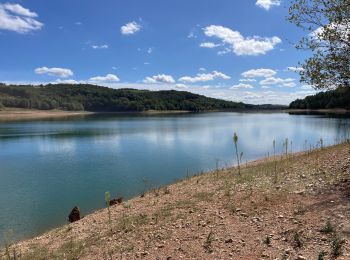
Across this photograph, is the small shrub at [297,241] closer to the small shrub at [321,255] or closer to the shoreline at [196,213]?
the shoreline at [196,213]

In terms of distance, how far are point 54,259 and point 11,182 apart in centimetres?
1753

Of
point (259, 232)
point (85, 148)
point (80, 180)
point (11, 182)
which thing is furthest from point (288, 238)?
point (85, 148)

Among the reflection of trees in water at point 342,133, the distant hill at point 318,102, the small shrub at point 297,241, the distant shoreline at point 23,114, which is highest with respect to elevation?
the distant hill at point 318,102

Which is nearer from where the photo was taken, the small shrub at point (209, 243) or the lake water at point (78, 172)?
the small shrub at point (209, 243)

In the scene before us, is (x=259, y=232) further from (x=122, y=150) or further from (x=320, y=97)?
(x=320, y=97)

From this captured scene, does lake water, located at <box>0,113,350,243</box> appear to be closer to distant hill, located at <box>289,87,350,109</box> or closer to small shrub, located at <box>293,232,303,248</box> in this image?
small shrub, located at <box>293,232,303,248</box>

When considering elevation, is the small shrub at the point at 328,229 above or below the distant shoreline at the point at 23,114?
below

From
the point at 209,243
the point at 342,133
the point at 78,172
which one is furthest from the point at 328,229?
the point at 342,133

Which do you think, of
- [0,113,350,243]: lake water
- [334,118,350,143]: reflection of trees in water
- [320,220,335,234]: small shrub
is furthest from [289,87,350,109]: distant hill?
[320,220,335,234]: small shrub

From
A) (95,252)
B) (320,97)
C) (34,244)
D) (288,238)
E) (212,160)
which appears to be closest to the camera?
(288,238)

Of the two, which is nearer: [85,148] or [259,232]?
[259,232]

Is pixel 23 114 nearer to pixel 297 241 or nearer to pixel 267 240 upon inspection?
pixel 267 240

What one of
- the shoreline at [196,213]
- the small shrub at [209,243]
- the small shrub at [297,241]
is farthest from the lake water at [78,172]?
the small shrub at [297,241]

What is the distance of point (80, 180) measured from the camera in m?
24.3
